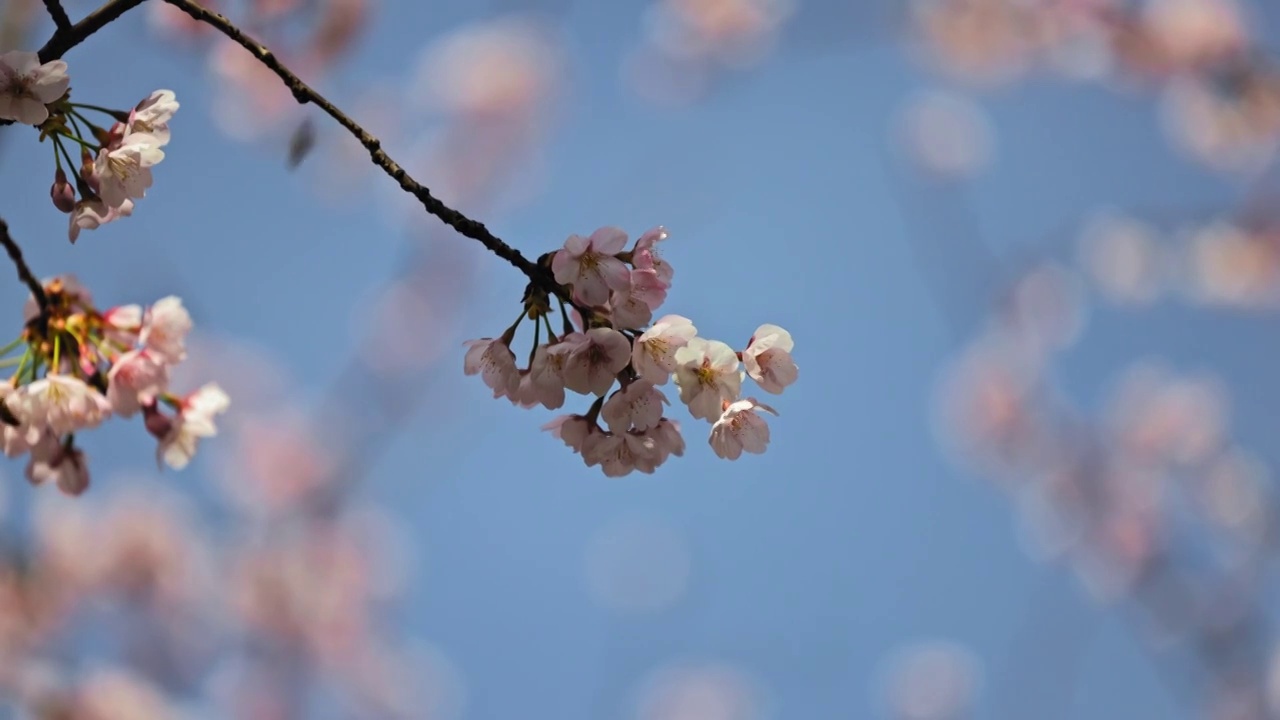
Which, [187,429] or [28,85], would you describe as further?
[187,429]

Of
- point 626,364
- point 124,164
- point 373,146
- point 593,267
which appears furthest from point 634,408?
point 124,164

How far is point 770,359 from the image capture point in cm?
110

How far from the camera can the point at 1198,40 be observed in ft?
17.8

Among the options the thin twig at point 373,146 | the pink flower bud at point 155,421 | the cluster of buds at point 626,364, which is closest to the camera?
the thin twig at point 373,146

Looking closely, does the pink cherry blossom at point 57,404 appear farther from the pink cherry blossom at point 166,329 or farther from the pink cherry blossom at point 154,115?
the pink cherry blossom at point 154,115

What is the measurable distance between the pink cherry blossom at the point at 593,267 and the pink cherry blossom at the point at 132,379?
2.42 ft

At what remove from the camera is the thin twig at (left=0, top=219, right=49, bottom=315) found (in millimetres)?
1061

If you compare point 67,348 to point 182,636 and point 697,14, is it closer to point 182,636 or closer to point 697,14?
point 182,636

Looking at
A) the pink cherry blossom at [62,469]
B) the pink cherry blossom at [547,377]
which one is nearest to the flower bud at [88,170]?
the pink cherry blossom at [62,469]

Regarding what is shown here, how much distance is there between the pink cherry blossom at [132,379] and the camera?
4.30 feet

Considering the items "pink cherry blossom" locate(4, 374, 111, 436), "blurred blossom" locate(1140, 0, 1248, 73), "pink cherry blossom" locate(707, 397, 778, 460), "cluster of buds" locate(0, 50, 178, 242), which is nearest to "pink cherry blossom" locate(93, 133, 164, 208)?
"cluster of buds" locate(0, 50, 178, 242)

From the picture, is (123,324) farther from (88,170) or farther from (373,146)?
(373,146)

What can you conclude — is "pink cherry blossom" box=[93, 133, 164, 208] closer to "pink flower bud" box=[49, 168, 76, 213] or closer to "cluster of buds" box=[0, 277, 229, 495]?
"pink flower bud" box=[49, 168, 76, 213]

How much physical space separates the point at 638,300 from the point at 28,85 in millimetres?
633
